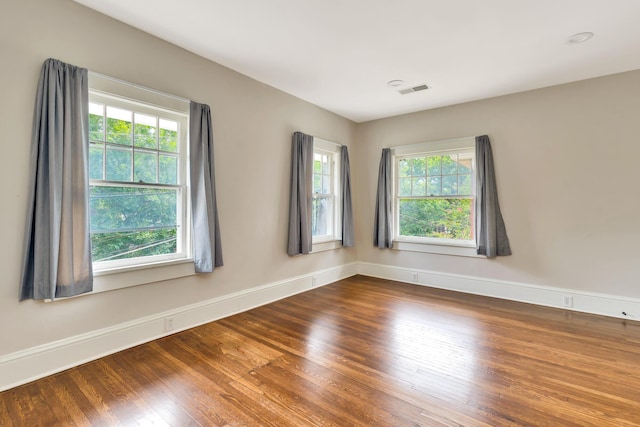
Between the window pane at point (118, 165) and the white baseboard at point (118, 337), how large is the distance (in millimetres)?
1256

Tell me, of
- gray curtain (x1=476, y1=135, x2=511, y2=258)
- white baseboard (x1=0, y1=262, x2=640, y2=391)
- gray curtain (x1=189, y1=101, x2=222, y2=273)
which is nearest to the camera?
white baseboard (x1=0, y1=262, x2=640, y2=391)

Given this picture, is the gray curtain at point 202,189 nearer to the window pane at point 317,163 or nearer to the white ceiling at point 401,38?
the white ceiling at point 401,38

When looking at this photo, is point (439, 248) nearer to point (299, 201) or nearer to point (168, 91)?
point (299, 201)

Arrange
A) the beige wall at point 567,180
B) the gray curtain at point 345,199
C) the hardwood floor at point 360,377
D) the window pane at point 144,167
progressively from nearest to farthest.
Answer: the hardwood floor at point 360,377 → the window pane at point 144,167 → the beige wall at point 567,180 → the gray curtain at point 345,199

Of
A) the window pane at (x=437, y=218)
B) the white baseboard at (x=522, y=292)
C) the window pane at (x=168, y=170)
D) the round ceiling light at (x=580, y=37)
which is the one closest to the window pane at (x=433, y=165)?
the window pane at (x=437, y=218)

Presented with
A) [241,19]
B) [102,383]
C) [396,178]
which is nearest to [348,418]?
[102,383]

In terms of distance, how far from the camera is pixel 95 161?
248 centimetres

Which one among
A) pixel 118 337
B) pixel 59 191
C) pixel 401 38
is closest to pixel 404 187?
pixel 401 38

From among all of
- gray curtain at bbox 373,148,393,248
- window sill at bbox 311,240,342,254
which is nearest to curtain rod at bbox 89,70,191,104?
window sill at bbox 311,240,342,254

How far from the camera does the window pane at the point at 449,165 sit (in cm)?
457

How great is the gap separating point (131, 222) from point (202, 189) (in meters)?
0.68

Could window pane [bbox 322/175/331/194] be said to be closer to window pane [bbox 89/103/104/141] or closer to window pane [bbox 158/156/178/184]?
window pane [bbox 158/156/178/184]

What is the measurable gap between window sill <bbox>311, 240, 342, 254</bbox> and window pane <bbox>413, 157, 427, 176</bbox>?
170cm

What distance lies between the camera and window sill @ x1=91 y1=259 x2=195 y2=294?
96.7 inches
